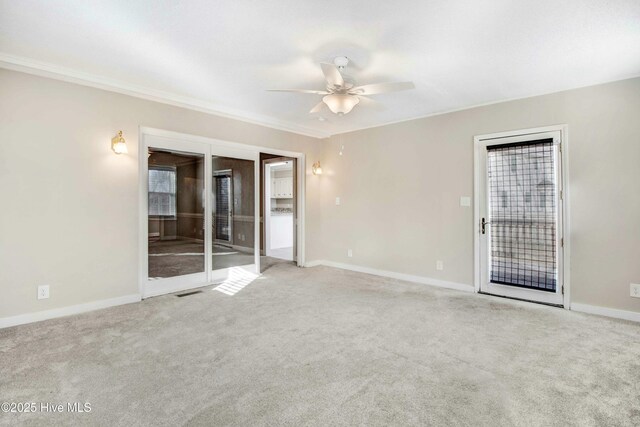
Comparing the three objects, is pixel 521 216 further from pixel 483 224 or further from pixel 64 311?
pixel 64 311

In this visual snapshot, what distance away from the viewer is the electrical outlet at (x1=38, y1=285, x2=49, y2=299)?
326cm

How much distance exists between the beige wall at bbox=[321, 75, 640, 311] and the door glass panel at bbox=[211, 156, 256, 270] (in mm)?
1612

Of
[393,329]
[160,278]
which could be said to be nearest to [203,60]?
[160,278]

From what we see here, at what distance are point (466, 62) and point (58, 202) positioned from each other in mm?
4425

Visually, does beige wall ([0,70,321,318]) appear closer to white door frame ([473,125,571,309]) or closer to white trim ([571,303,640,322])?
white door frame ([473,125,571,309])

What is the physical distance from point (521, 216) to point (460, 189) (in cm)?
83

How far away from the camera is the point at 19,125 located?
313 centimetres

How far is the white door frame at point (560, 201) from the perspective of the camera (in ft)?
12.1

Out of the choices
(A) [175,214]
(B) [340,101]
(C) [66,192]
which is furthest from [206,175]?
(B) [340,101]

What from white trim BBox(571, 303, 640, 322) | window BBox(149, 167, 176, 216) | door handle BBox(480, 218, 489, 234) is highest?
window BBox(149, 167, 176, 216)

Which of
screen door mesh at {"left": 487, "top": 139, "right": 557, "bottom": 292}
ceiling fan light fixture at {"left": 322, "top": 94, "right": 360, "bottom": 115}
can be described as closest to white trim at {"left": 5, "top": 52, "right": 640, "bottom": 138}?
screen door mesh at {"left": 487, "top": 139, "right": 557, "bottom": 292}

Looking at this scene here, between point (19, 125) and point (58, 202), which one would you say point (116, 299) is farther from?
point (19, 125)

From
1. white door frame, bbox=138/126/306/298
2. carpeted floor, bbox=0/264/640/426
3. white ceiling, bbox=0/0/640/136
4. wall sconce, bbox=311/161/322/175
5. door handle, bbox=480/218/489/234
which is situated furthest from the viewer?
wall sconce, bbox=311/161/322/175

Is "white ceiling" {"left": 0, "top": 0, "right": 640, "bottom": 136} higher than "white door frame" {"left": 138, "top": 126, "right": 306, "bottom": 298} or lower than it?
higher
